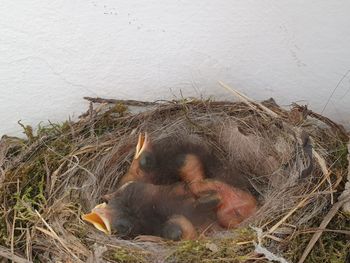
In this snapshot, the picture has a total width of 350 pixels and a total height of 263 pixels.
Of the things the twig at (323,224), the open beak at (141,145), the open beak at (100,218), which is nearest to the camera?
the twig at (323,224)

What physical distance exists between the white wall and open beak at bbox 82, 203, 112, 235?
32cm

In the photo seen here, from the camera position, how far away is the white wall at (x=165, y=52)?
152 centimetres

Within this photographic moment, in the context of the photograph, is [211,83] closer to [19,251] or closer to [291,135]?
[291,135]

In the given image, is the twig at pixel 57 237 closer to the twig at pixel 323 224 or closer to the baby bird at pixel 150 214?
the baby bird at pixel 150 214

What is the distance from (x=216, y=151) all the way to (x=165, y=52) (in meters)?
0.33

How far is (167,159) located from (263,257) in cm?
43

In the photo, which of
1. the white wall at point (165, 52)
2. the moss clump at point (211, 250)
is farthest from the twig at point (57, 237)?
the white wall at point (165, 52)

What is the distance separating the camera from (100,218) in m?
1.50

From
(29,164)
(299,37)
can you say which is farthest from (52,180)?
(299,37)

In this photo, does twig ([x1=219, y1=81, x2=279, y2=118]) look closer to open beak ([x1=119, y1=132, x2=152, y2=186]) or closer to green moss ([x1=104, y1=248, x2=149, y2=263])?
open beak ([x1=119, y1=132, x2=152, y2=186])

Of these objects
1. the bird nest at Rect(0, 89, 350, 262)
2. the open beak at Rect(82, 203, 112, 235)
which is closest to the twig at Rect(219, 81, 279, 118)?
the bird nest at Rect(0, 89, 350, 262)

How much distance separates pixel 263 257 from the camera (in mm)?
1344

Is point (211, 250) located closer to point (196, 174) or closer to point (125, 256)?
point (125, 256)

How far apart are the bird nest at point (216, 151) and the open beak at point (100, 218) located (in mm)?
22
